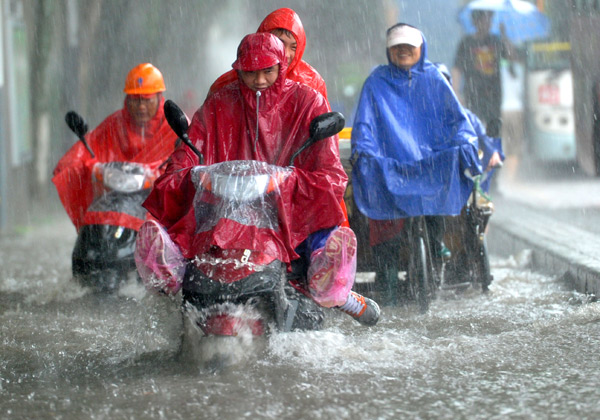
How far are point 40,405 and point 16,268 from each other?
5394 mm

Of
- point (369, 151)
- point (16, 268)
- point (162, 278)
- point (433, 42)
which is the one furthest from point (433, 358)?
point (433, 42)

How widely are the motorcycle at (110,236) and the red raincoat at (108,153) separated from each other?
0.09 metres

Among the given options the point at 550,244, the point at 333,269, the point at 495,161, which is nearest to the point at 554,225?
the point at 550,244

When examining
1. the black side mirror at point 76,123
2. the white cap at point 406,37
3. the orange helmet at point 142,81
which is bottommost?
the black side mirror at point 76,123

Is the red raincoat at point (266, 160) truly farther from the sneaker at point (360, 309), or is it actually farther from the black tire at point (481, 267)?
the black tire at point (481, 267)

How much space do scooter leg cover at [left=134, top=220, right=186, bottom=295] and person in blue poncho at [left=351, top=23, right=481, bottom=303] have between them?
7.28 ft

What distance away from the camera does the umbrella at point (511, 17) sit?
12633mm

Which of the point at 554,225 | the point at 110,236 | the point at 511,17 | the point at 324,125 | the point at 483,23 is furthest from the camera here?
the point at 511,17

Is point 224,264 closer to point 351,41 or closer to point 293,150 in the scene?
point 293,150

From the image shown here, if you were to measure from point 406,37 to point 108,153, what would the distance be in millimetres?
2421

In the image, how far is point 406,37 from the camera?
706cm

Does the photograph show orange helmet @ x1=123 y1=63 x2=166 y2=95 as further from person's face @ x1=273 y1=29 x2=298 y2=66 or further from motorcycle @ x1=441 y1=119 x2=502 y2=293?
motorcycle @ x1=441 y1=119 x2=502 y2=293

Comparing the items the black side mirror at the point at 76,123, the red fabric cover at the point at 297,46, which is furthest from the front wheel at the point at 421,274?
the black side mirror at the point at 76,123

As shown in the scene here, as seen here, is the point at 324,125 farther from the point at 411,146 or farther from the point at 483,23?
the point at 483,23
